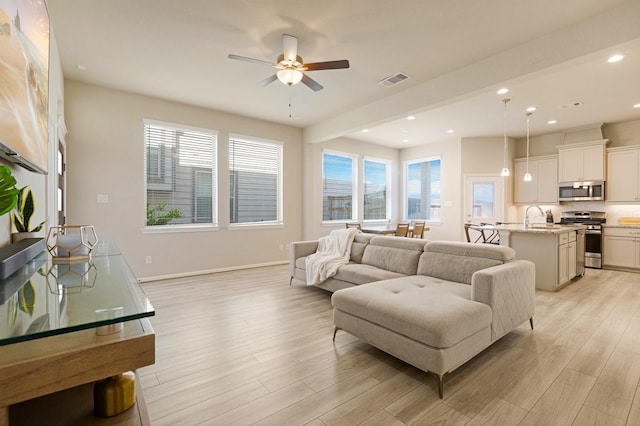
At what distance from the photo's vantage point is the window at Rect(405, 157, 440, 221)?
8312mm

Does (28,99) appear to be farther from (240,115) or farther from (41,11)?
(240,115)

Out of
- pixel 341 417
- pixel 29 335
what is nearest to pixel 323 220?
pixel 341 417

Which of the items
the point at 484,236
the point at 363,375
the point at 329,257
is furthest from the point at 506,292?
the point at 484,236

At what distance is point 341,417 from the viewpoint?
1.75m

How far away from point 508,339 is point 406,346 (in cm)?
132

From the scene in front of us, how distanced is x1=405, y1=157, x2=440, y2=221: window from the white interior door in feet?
2.70

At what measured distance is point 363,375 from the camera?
2.19 m

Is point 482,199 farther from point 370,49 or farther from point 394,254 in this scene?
point 370,49

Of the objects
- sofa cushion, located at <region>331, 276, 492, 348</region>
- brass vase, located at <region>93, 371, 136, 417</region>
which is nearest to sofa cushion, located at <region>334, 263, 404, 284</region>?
sofa cushion, located at <region>331, 276, 492, 348</region>

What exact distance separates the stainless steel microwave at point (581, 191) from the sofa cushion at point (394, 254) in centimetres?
510

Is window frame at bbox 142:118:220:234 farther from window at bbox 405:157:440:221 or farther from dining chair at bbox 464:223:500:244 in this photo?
window at bbox 405:157:440:221

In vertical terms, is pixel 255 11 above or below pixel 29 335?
above

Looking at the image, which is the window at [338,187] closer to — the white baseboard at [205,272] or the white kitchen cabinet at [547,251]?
the white baseboard at [205,272]

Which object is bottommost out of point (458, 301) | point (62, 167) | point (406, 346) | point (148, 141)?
point (406, 346)
